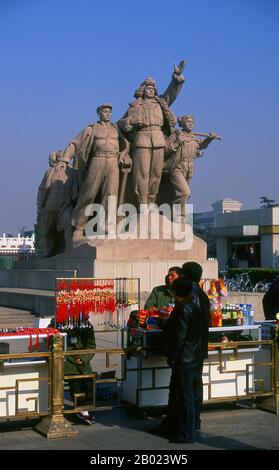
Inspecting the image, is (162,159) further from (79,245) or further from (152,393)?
(152,393)

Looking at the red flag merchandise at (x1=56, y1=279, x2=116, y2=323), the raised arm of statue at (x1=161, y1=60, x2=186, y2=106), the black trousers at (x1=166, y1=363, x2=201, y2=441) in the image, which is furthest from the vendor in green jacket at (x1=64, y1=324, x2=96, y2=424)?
the raised arm of statue at (x1=161, y1=60, x2=186, y2=106)

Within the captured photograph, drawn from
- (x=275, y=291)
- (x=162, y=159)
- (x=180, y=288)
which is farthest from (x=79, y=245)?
(x=180, y=288)

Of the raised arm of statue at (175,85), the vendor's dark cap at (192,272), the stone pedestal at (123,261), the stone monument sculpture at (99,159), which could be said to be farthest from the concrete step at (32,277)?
the vendor's dark cap at (192,272)

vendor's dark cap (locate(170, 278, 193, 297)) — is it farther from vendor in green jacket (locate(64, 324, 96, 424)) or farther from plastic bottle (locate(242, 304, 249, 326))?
plastic bottle (locate(242, 304, 249, 326))

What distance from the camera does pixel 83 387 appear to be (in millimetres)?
5902

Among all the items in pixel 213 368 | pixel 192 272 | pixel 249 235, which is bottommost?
pixel 213 368

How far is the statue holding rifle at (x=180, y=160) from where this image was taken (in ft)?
48.6

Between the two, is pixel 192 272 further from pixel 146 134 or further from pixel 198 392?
pixel 146 134

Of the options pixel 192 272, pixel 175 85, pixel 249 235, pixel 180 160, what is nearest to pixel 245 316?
pixel 192 272

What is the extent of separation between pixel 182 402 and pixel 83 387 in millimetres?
1094

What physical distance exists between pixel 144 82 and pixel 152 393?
31.8 ft

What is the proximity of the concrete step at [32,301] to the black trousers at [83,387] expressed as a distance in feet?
20.9

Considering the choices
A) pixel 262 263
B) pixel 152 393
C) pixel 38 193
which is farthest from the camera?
pixel 262 263
